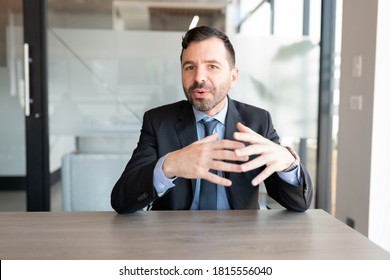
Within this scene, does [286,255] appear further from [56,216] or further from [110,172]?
[110,172]

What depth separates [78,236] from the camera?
1193 millimetres

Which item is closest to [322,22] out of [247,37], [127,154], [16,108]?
[247,37]

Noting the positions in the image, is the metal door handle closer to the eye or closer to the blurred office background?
the blurred office background

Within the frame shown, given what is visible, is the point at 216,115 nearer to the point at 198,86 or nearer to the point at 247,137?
the point at 198,86

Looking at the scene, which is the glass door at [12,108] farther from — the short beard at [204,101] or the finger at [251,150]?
A: the finger at [251,150]

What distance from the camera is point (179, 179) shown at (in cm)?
163

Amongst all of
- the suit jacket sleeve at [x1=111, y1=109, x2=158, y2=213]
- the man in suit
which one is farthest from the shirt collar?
the suit jacket sleeve at [x1=111, y1=109, x2=158, y2=213]

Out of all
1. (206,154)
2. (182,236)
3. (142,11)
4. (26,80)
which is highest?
(142,11)

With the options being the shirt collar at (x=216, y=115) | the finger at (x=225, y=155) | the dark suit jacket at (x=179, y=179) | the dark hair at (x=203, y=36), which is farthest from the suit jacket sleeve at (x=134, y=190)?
the dark hair at (x=203, y=36)

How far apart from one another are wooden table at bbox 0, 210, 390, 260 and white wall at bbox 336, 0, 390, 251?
1272mm

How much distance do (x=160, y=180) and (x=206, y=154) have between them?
21 cm

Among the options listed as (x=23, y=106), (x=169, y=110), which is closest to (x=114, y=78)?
(x=23, y=106)

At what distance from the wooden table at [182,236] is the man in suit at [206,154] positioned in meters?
0.10

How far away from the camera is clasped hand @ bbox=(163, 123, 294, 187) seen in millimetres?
1278
